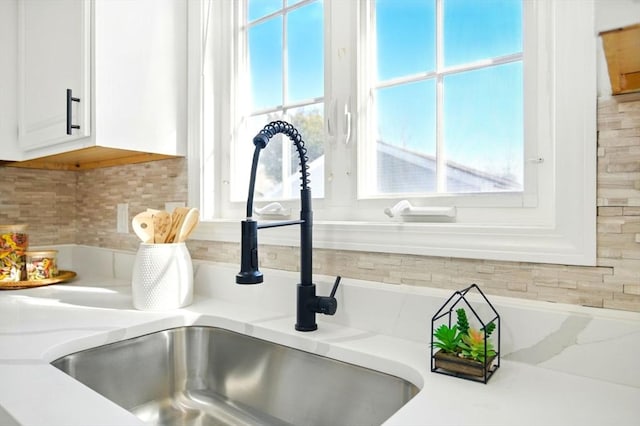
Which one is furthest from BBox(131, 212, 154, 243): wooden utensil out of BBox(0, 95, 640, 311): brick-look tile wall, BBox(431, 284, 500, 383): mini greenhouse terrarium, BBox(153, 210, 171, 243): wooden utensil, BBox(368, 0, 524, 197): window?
BBox(431, 284, 500, 383): mini greenhouse terrarium

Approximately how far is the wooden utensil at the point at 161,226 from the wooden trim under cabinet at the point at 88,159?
306mm

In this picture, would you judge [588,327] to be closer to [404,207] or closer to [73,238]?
[404,207]

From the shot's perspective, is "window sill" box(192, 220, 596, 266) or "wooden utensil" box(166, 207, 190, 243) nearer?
"window sill" box(192, 220, 596, 266)

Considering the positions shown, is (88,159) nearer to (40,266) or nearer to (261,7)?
(40,266)

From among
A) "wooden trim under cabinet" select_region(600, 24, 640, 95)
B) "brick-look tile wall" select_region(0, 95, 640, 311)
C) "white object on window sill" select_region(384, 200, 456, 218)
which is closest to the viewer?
"wooden trim under cabinet" select_region(600, 24, 640, 95)

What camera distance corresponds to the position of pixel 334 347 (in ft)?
3.07

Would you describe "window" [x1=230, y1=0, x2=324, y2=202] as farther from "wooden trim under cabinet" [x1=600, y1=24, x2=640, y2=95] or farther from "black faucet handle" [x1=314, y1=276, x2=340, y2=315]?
"wooden trim under cabinet" [x1=600, y1=24, x2=640, y2=95]

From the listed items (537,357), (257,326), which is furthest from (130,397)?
(537,357)

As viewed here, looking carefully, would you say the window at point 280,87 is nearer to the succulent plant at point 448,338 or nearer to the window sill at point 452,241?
the window sill at point 452,241

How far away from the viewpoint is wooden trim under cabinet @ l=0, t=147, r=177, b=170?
1607 millimetres

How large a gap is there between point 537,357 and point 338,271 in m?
0.51

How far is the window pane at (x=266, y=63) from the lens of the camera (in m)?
1.47

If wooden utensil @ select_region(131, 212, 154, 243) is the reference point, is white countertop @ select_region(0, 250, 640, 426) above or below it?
below

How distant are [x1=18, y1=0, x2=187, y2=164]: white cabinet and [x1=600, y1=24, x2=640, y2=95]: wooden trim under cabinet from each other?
131 centimetres
